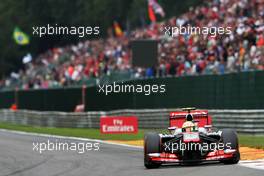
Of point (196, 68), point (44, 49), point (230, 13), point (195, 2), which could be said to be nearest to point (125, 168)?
point (196, 68)

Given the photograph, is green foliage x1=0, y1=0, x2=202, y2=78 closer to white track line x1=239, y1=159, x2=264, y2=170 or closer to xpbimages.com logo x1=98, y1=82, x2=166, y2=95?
xpbimages.com logo x1=98, y1=82, x2=166, y2=95

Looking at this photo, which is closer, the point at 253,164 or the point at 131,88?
the point at 253,164

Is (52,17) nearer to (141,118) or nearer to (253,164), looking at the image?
(141,118)

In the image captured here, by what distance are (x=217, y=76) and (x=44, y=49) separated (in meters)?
41.3

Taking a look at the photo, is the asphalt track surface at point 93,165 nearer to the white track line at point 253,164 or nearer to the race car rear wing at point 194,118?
the white track line at point 253,164

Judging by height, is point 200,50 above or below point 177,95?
above

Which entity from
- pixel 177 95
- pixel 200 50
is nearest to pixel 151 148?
pixel 177 95

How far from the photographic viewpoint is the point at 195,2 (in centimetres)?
5359

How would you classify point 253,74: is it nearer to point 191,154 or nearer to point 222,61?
point 222,61

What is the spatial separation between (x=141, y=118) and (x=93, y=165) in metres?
15.3

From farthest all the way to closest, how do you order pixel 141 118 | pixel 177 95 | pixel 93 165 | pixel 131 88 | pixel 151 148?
pixel 141 118 → pixel 131 88 → pixel 177 95 → pixel 93 165 → pixel 151 148

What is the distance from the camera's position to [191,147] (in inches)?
610

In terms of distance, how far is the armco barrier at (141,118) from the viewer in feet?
A: 82.3

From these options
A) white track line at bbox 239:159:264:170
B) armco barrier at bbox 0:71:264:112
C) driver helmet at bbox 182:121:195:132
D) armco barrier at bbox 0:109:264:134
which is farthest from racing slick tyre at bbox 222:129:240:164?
armco barrier at bbox 0:109:264:134
